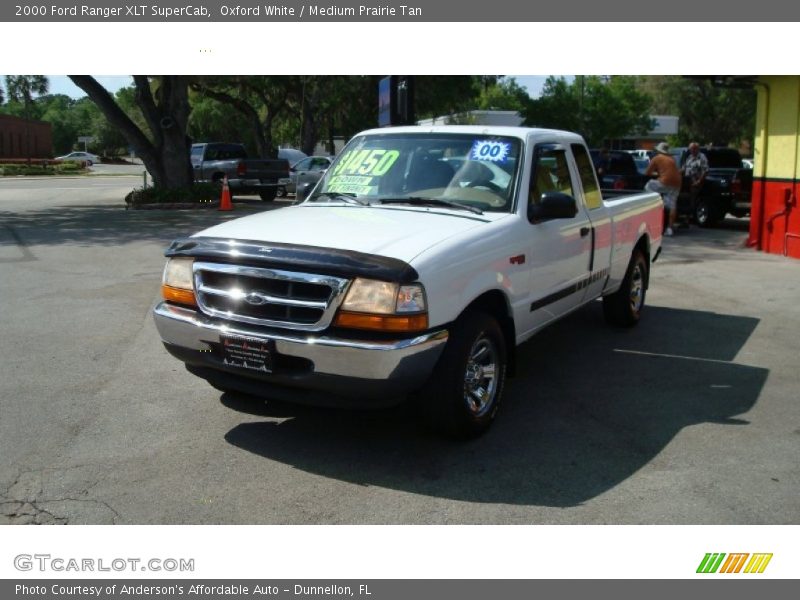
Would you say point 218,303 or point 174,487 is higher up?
point 218,303

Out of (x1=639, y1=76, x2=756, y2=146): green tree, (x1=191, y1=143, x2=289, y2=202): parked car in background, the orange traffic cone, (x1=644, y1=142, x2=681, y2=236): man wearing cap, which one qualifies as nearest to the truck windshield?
(x1=644, y1=142, x2=681, y2=236): man wearing cap

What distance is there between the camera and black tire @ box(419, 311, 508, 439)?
465 cm

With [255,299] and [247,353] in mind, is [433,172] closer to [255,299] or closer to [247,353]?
[255,299]

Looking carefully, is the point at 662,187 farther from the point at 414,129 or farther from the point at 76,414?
the point at 76,414

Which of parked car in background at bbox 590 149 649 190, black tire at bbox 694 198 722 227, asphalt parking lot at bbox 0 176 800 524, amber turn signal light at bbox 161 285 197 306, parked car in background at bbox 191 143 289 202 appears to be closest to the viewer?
asphalt parking lot at bbox 0 176 800 524

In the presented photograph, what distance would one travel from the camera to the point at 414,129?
6363 millimetres

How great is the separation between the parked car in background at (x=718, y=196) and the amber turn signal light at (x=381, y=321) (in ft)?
49.7

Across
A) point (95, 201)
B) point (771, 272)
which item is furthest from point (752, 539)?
point (95, 201)

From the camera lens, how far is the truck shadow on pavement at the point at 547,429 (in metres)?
4.50

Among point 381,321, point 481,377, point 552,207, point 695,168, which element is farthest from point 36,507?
point 695,168

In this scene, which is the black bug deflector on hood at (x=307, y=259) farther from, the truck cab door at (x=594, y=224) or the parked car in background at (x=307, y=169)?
the parked car in background at (x=307, y=169)

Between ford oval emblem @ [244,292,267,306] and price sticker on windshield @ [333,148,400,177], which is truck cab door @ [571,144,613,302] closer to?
price sticker on windshield @ [333,148,400,177]

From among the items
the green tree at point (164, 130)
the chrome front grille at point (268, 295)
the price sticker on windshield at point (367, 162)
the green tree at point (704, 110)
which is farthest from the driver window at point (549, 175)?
the green tree at point (704, 110)

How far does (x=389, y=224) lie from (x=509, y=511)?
192 cm
